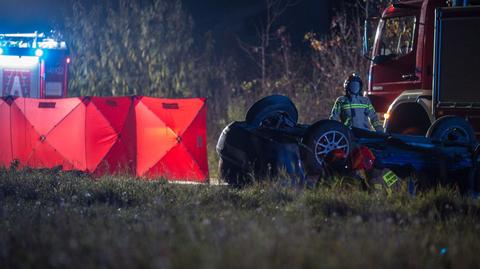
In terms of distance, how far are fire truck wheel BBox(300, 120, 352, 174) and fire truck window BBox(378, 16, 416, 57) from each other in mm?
3843

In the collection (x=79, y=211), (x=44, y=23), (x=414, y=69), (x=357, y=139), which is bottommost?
(x=79, y=211)

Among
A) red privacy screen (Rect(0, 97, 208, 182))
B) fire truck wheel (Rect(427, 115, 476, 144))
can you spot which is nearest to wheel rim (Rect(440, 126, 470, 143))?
fire truck wheel (Rect(427, 115, 476, 144))

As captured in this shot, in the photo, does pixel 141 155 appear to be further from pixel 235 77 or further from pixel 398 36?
pixel 235 77

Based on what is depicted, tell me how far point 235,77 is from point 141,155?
14.9 metres

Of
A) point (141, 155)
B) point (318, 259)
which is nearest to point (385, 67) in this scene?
point (141, 155)

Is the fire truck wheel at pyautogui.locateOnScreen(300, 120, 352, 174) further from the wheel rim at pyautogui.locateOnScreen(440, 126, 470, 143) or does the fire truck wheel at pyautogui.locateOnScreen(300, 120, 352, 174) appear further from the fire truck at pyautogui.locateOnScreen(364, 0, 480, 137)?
the fire truck at pyautogui.locateOnScreen(364, 0, 480, 137)

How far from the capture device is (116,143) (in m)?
15.2

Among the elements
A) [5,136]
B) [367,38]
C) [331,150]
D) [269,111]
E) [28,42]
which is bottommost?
[5,136]

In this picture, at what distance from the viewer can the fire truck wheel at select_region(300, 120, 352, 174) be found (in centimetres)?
1012

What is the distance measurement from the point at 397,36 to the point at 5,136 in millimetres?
7291

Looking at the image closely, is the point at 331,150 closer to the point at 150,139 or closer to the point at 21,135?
the point at 150,139

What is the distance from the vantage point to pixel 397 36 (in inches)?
556

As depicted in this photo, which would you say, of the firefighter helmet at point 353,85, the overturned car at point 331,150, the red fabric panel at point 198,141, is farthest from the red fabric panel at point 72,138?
the firefighter helmet at point 353,85

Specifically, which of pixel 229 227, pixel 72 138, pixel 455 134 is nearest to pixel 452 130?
pixel 455 134
